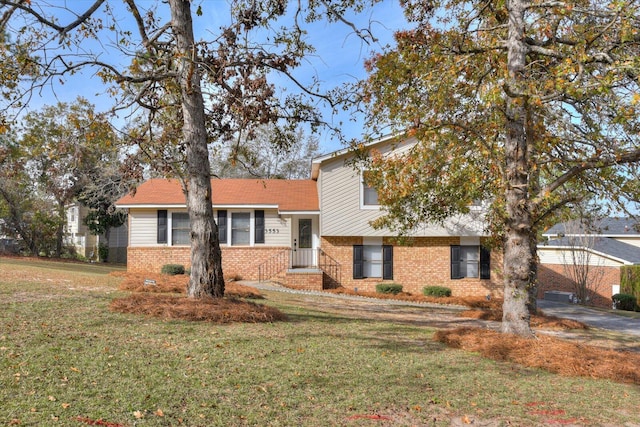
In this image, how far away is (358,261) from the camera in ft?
69.6

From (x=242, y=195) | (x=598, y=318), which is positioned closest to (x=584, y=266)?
(x=598, y=318)

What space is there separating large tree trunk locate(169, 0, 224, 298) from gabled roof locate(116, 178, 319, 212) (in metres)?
10.1

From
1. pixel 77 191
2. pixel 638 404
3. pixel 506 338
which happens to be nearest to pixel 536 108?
pixel 506 338

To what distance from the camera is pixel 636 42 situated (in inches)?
325

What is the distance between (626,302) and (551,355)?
19.5m

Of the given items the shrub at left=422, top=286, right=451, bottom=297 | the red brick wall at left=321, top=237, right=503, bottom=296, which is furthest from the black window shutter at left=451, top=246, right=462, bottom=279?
the shrub at left=422, top=286, right=451, bottom=297

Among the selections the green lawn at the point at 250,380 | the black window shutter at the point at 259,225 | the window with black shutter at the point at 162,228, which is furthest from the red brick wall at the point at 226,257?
the green lawn at the point at 250,380

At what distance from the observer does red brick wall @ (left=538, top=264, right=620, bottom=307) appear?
89.9 ft

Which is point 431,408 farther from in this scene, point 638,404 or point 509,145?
point 509,145

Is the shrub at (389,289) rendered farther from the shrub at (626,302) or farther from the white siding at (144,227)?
the shrub at (626,302)

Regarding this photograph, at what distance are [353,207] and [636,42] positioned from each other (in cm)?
1360

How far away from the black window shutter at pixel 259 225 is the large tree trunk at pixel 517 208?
1408 centimetres

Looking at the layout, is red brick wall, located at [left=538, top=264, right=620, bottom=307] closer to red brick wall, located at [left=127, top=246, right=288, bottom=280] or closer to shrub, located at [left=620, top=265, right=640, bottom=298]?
shrub, located at [left=620, top=265, right=640, bottom=298]

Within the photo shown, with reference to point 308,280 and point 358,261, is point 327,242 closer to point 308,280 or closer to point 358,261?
point 358,261
